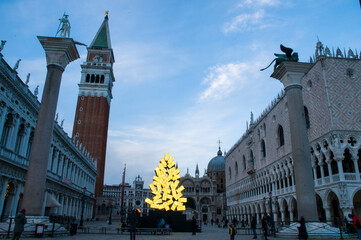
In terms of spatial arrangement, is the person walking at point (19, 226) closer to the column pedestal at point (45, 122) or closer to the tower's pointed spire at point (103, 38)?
the column pedestal at point (45, 122)

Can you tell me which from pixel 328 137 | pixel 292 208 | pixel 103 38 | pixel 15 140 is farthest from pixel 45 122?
pixel 103 38

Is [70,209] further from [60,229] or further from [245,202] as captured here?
[245,202]

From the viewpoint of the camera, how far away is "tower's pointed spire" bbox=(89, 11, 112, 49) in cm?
7189

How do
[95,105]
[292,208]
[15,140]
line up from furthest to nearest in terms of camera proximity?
[95,105] → [292,208] → [15,140]

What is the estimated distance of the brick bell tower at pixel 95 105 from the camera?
61.6 metres

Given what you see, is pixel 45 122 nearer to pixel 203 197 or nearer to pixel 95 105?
pixel 95 105

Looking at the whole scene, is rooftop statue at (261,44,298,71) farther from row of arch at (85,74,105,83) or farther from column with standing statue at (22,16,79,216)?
row of arch at (85,74,105,83)

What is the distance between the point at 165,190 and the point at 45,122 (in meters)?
12.5

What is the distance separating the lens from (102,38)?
73.8m

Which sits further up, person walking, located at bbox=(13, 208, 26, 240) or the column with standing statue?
the column with standing statue

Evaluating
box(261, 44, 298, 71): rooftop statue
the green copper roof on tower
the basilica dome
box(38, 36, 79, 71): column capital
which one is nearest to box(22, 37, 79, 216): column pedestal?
box(38, 36, 79, 71): column capital

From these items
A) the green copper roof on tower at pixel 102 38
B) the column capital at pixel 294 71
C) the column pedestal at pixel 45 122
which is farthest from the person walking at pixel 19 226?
the green copper roof on tower at pixel 102 38

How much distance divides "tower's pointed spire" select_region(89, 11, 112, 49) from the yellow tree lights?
5649 cm

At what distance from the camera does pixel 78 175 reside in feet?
142
